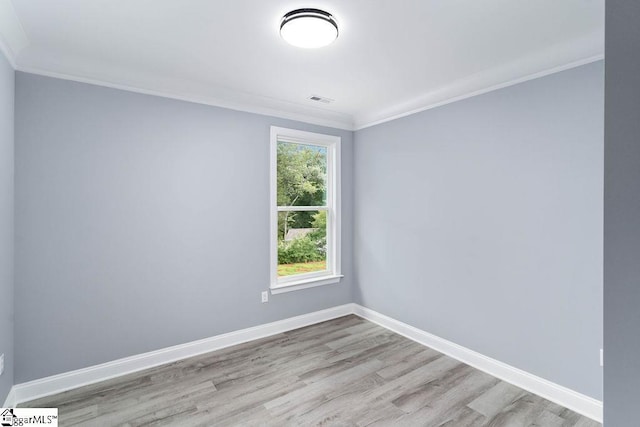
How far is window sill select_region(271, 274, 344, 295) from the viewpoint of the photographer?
11.6 feet

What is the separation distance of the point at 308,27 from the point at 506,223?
7.06ft

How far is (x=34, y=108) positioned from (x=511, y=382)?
4292 millimetres

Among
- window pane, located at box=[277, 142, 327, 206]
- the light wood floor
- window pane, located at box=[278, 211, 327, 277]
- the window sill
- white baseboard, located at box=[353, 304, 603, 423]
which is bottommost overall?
the light wood floor

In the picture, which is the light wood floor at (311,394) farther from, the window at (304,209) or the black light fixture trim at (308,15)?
the black light fixture trim at (308,15)

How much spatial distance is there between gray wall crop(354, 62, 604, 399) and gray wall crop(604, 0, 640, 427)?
5.81 ft

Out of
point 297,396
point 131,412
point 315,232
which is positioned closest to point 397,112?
point 315,232

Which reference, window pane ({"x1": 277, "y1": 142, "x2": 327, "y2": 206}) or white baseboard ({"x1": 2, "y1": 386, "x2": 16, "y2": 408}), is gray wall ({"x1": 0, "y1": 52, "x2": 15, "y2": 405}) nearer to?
white baseboard ({"x1": 2, "y1": 386, "x2": 16, "y2": 408})

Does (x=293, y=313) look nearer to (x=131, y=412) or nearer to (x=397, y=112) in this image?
(x=131, y=412)

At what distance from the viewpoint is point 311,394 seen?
239 centimetres

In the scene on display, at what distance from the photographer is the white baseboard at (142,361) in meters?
2.30

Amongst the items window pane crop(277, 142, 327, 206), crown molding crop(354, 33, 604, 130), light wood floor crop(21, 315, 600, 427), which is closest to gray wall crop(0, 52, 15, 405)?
light wood floor crop(21, 315, 600, 427)

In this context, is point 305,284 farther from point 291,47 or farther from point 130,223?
point 291,47

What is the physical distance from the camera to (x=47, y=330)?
237cm

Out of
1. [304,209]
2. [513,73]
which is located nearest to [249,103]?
[304,209]
